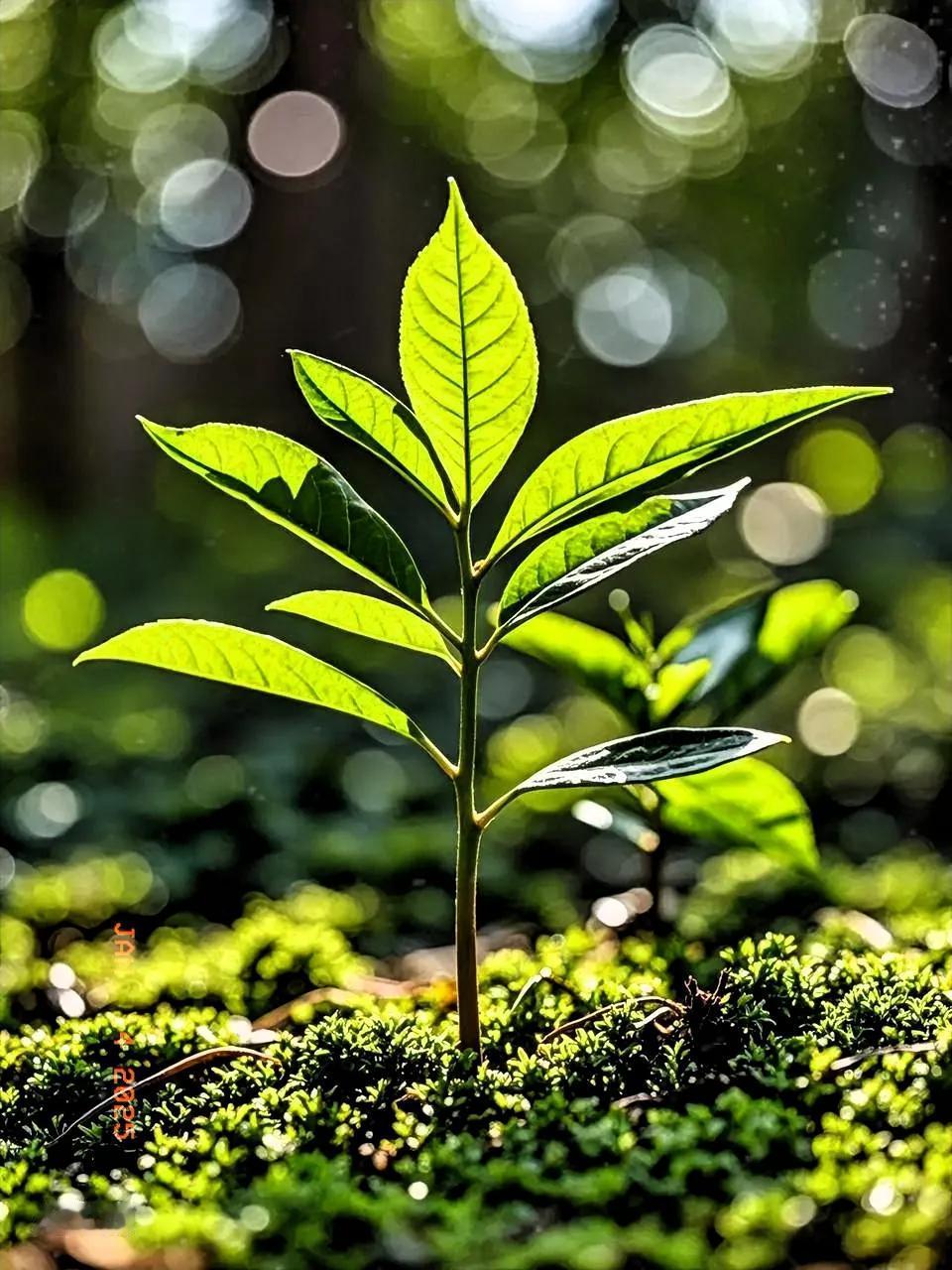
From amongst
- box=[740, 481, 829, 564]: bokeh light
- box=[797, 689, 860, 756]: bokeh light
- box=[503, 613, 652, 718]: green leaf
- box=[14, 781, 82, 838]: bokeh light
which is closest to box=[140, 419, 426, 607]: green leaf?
box=[503, 613, 652, 718]: green leaf

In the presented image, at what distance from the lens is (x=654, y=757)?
680 millimetres

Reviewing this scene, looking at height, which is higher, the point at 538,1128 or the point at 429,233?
the point at 429,233

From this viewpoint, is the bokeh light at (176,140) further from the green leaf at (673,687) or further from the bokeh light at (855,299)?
the green leaf at (673,687)

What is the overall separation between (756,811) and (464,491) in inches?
13.3

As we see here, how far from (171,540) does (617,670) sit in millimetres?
3056

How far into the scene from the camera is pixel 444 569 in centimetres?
311

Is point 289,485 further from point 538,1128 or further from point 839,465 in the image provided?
point 839,465

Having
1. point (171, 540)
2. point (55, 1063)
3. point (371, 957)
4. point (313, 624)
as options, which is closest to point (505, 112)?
point (171, 540)

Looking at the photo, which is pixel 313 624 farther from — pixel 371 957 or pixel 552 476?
pixel 552 476

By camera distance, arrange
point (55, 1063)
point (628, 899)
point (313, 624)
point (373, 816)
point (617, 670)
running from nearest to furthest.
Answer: point (55, 1063) → point (617, 670) → point (628, 899) → point (373, 816) → point (313, 624)

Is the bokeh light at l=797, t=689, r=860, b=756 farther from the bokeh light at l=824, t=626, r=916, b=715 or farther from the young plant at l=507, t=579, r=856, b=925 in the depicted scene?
the young plant at l=507, t=579, r=856, b=925

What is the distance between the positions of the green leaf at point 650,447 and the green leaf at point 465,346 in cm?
4

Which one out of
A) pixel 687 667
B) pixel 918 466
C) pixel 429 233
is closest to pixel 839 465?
pixel 918 466

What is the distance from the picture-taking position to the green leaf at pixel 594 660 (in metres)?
0.94
